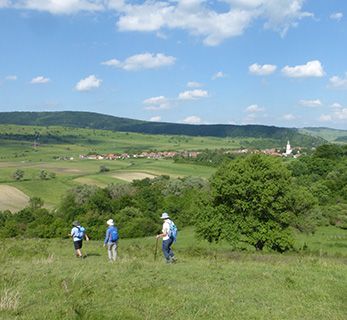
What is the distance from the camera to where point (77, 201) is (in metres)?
93.4

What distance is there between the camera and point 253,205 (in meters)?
36.3

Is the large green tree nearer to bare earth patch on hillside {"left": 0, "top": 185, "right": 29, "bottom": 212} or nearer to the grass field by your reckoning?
the grass field

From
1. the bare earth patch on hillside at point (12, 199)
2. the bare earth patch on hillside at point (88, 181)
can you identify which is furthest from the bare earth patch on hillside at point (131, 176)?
the bare earth patch on hillside at point (12, 199)

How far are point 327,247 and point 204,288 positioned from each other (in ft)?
121

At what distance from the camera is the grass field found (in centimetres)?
945

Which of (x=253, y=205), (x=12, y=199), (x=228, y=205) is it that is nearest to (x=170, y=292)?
(x=253, y=205)

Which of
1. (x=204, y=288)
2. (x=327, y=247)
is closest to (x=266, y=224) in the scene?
(x=327, y=247)

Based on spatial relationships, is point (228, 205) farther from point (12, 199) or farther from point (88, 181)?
point (88, 181)

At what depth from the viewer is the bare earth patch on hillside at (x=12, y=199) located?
9050cm

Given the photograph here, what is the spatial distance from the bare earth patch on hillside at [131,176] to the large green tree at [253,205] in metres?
84.3

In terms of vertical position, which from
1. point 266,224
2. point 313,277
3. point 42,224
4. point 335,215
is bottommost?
point 42,224

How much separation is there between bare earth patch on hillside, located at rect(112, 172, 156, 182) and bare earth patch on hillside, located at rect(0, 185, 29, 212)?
3152cm

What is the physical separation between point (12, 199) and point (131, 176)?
3933cm

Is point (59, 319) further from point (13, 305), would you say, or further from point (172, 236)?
point (172, 236)
